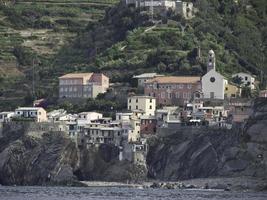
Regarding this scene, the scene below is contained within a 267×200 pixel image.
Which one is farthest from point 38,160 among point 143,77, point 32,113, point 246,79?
point 246,79

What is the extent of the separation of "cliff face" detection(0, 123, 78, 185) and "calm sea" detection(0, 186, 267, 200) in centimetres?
674

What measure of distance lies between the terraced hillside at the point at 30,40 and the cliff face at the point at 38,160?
22255 millimetres

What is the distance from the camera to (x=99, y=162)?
142500mm

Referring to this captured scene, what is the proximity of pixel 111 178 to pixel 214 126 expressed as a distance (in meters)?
9.36

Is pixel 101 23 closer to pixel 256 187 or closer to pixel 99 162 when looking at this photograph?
pixel 99 162

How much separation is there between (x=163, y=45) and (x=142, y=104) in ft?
47.8

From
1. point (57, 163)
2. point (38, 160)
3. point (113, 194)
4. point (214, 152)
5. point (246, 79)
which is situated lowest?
point (113, 194)

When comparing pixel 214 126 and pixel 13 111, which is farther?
pixel 13 111

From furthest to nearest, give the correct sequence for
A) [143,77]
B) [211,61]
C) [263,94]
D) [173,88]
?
[211,61], [143,77], [173,88], [263,94]

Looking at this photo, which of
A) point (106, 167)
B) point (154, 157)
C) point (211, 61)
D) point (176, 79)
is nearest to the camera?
point (154, 157)

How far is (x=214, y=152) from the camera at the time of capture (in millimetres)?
138500

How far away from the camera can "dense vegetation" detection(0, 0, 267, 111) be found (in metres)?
163

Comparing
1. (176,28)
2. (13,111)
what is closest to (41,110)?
(13,111)

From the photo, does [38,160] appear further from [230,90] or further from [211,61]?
[211,61]
